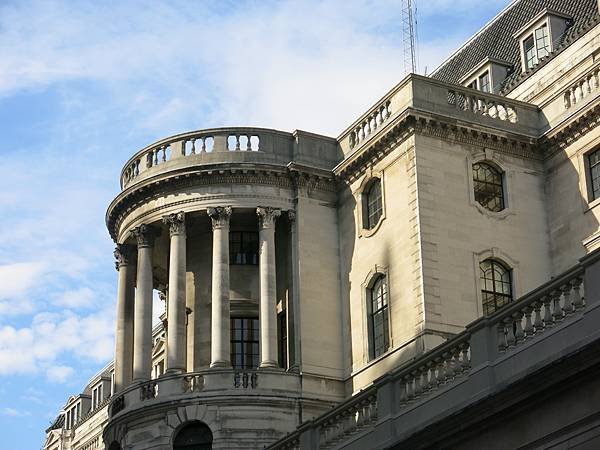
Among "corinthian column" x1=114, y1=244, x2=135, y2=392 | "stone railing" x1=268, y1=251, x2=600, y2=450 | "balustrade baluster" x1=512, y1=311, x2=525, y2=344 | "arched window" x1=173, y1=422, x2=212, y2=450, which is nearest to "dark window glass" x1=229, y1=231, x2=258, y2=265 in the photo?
"corinthian column" x1=114, y1=244, x2=135, y2=392

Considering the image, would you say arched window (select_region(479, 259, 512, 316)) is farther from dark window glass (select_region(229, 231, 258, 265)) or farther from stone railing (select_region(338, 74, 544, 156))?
dark window glass (select_region(229, 231, 258, 265))

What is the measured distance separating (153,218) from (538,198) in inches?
558

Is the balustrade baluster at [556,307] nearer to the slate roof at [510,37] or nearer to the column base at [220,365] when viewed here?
the column base at [220,365]

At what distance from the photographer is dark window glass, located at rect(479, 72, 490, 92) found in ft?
183

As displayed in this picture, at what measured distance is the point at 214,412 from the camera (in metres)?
47.5

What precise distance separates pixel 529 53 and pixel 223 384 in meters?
17.9

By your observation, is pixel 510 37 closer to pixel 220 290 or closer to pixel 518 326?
pixel 220 290

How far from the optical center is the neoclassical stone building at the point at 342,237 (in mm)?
46250

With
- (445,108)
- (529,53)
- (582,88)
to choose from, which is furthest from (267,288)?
(529,53)

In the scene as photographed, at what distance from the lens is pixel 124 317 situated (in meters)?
53.7

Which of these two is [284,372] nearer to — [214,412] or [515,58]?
[214,412]

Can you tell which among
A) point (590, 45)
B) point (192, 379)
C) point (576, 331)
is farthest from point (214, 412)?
point (576, 331)

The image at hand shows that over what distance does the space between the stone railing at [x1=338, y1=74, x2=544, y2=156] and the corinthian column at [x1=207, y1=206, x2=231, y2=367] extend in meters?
5.33

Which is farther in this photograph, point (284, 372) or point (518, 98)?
point (518, 98)
